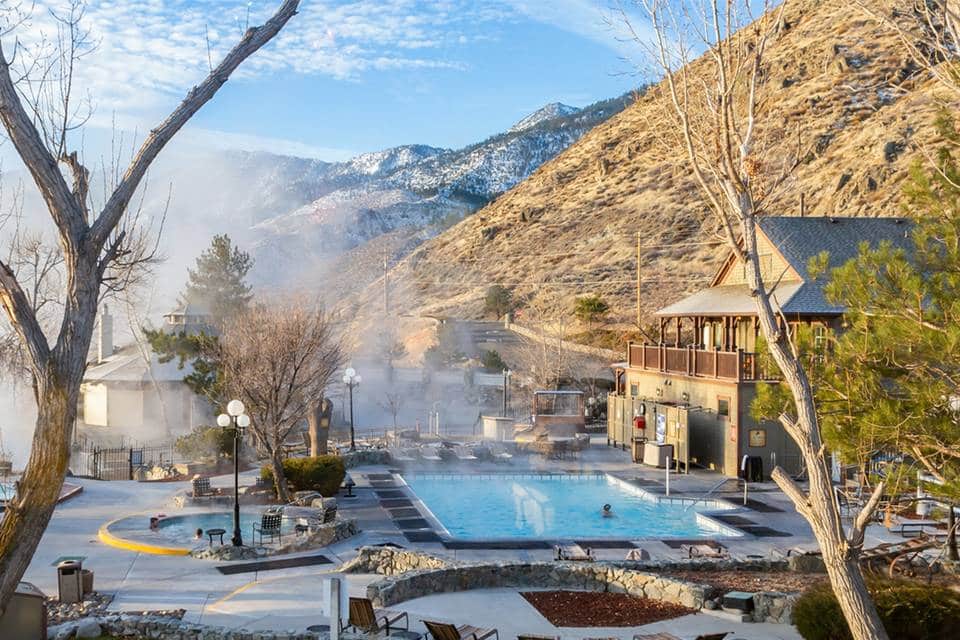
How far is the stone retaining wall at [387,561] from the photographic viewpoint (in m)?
16.0

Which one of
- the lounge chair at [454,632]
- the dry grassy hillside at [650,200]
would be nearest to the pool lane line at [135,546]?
the lounge chair at [454,632]

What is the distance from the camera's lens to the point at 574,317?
64.3 m

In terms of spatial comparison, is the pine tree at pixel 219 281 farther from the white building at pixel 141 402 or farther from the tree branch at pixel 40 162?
the tree branch at pixel 40 162

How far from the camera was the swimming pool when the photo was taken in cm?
2133

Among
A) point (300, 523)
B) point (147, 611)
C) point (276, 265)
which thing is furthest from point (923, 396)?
point (276, 265)

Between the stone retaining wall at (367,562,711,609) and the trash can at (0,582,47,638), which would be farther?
the stone retaining wall at (367,562,711,609)

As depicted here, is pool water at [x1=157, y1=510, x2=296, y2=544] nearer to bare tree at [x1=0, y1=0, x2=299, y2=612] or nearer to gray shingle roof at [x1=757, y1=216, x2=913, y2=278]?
bare tree at [x1=0, y1=0, x2=299, y2=612]

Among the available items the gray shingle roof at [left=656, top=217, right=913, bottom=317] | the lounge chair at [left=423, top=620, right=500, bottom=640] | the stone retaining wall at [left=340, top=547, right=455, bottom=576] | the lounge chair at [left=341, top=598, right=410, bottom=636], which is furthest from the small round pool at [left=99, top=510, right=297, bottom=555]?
the gray shingle roof at [left=656, top=217, right=913, bottom=317]

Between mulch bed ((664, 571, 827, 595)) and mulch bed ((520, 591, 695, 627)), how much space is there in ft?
3.66

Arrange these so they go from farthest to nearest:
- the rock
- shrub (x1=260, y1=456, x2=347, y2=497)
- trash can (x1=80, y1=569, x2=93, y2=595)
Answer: shrub (x1=260, y1=456, x2=347, y2=497) → trash can (x1=80, y1=569, x2=93, y2=595) → the rock

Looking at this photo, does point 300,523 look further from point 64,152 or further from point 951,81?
point 951,81

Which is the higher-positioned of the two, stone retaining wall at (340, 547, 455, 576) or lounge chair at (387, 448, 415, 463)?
lounge chair at (387, 448, 415, 463)

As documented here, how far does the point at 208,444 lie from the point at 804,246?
70.1 ft

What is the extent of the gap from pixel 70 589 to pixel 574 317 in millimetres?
52321
